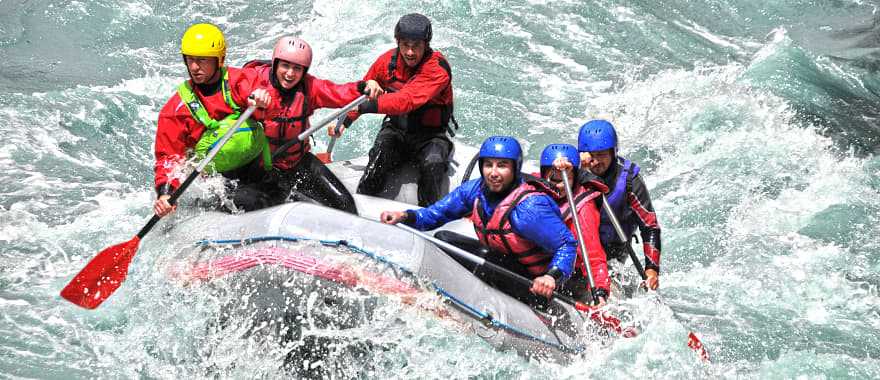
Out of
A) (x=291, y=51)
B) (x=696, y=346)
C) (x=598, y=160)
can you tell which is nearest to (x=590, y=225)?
(x=598, y=160)

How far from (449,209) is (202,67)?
1706 mm

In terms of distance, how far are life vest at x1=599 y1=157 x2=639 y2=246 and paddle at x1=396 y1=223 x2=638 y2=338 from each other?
600mm

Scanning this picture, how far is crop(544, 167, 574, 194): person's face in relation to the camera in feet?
18.7

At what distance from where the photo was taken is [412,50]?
21.8 feet

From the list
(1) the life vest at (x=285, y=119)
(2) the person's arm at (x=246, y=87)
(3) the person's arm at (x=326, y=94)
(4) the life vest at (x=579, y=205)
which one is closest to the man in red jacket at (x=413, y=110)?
(3) the person's arm at (x=326, y=94)

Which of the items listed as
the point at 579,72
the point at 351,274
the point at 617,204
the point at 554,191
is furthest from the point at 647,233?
the point at 579,72

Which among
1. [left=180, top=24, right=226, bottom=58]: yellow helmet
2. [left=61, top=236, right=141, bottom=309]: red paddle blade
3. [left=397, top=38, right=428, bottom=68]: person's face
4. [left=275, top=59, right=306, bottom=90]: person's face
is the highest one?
[left=180, top=24, right=226, bottom=58]: yellow helmet

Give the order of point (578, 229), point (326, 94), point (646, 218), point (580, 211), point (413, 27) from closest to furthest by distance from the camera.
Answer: point (578, 229)
point (580, 211)
point (646, 218)
point (326, 94)
point (413, 27)

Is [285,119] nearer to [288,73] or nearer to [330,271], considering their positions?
[288,73]

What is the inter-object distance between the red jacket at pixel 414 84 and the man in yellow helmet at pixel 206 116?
3.56 feet

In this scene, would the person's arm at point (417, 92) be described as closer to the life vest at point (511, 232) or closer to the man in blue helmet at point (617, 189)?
the man in blue helmet at point (617, 189)

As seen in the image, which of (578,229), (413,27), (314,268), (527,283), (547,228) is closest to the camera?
(314,268)

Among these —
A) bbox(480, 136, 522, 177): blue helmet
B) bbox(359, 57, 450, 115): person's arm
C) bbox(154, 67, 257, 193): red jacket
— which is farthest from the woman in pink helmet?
bbox(480, 136, 522, 177): blue helmet

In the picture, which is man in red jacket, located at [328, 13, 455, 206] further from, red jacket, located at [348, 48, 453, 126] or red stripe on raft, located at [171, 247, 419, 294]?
red stripe on raft, located at [171, 247, 419, 294]
